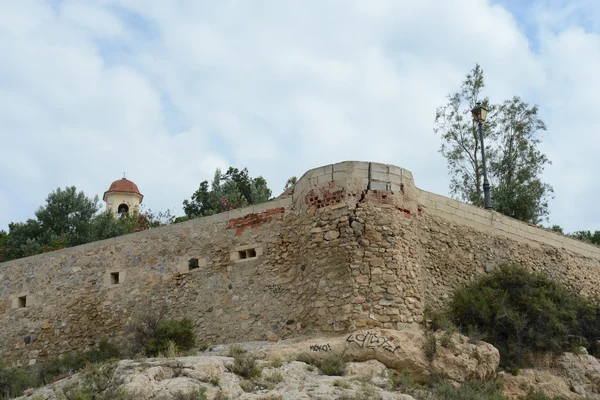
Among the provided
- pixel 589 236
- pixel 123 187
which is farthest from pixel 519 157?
pixel 123 187

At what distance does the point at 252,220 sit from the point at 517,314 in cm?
490

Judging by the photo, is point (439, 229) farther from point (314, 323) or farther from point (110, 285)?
point (110, 285)

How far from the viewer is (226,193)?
2319cm

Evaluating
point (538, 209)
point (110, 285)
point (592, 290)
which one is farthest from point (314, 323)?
point (538, 209)

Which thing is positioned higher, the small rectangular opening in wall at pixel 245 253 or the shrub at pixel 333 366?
the small rectangular opening in wall at pixel 245 253

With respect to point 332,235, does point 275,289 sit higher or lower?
lower

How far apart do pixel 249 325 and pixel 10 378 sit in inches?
163

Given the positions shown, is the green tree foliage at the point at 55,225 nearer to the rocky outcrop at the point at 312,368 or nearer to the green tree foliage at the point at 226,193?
the green tree foliage at the point at 226,193

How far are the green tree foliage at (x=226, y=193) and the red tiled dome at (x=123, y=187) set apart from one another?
35.0ft

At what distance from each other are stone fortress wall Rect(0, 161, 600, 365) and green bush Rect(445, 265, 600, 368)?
526 millimetres

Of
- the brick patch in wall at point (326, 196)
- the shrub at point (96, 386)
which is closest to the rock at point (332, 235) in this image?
the brick patch in wall at point (326, 196)

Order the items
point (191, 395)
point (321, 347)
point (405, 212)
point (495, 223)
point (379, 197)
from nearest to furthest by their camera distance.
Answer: point (191, 395)
point (321, 347)
point (379, 197)
point (405, 212)
point (495, 223)

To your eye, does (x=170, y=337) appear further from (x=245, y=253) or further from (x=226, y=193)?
(x=226, y=193)

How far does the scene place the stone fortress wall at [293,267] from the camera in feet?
41.2
